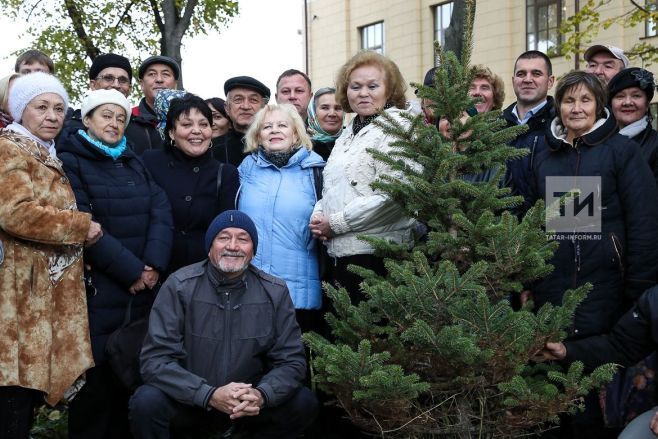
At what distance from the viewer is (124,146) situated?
5.15m

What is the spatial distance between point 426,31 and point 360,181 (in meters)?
21.8

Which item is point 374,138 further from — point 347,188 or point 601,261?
point 601,261

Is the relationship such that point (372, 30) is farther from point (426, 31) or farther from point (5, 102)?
point (5, 102)

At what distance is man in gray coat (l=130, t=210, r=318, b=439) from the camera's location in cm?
458

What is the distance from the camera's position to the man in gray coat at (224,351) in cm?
458

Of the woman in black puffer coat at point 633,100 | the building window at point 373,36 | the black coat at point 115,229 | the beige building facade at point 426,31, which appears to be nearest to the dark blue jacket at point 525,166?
the woman in black puffer coat at point 633,100

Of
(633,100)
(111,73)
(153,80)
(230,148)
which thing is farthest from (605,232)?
(111,73)

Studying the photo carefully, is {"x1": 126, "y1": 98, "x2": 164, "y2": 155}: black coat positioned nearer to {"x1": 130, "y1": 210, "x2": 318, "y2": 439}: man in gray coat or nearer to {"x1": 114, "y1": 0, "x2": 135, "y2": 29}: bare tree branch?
{"x1": 130, "y1": 210, "x2": 318, "y2": 439}: man in gray coat

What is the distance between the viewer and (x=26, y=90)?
4.78 m

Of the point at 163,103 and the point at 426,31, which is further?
the point at 426,31

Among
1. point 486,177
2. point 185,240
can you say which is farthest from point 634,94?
point 185,240

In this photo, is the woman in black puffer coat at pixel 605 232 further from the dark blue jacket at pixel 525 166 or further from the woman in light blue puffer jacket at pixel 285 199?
the woman in light blue puffer jacket at pixel 285 199

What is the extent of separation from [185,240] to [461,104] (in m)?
2.23

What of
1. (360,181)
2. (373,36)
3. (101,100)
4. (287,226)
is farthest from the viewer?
(373,36)
